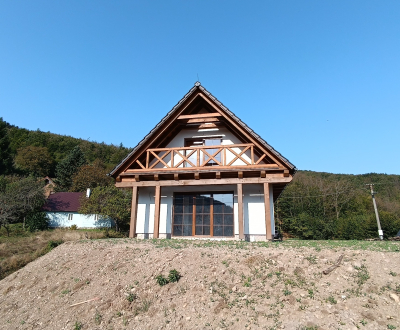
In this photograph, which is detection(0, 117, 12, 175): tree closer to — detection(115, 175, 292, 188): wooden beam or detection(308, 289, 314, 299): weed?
detection(115, 175, 292, 188): wooden beam

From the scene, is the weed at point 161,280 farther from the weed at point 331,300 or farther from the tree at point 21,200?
the tree at point 21,200

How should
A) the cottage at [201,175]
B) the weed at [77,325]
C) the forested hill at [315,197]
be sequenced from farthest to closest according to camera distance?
the forested hill at [315,197], the cottage at [201,175], the weed at [77,325]

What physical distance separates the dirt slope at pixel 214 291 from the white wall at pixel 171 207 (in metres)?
→ 4.34

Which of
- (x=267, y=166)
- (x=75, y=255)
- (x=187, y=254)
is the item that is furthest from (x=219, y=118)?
(x=75, y=255)

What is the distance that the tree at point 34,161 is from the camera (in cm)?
6192

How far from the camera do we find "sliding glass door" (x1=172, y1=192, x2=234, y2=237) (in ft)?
45.5

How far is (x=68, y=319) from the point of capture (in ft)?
20.8

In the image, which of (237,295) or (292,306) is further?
(237,295)

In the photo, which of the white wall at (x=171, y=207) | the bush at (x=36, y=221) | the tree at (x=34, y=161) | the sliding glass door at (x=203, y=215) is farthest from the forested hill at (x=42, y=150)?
the sliding glass door at (x=203, y=215)

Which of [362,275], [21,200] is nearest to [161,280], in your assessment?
[362,275]

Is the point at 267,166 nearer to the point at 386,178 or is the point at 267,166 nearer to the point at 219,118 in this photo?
the point at 219,118

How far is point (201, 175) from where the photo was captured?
43.4 feet

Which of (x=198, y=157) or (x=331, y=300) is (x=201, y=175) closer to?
(x=198, y=157)

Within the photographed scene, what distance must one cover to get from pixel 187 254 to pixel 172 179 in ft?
18.5
